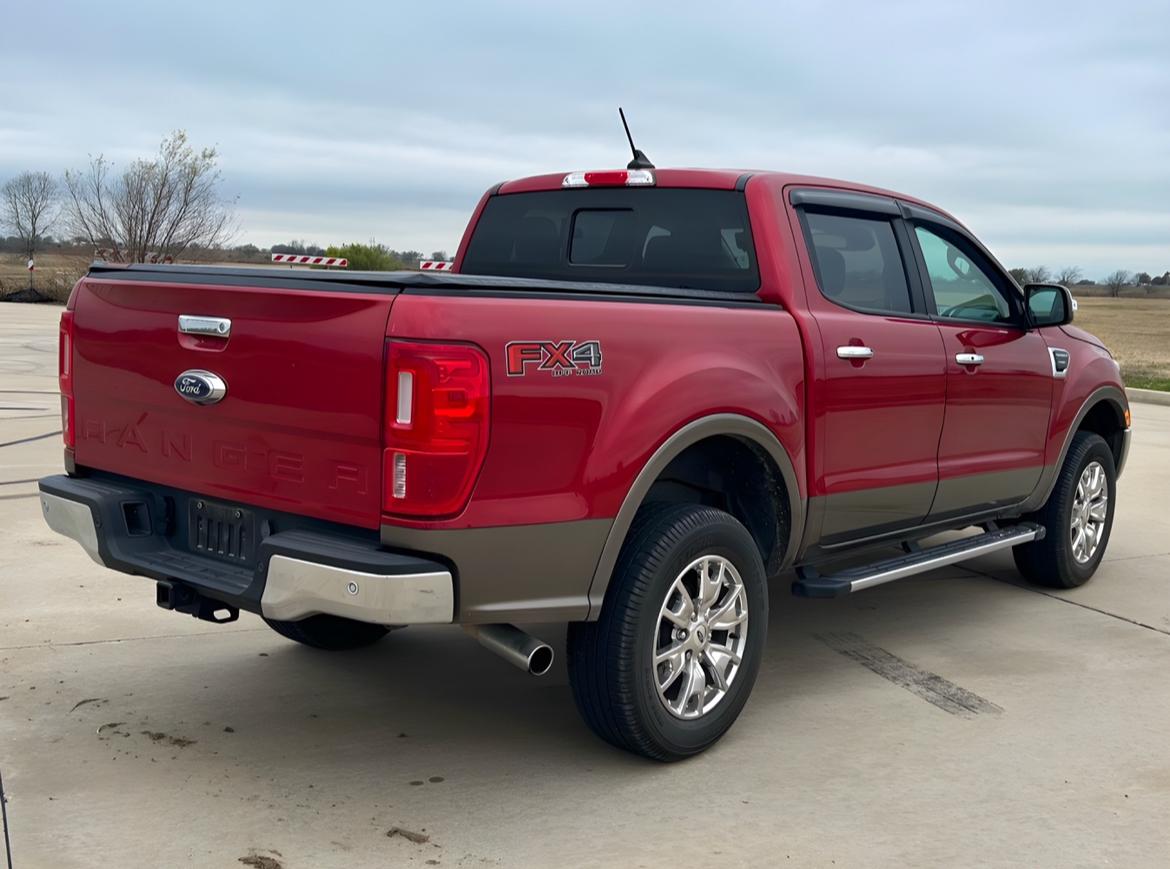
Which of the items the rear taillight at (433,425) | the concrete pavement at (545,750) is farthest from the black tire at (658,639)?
the rear taillight at (433,425)

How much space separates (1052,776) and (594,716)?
151 centimetres

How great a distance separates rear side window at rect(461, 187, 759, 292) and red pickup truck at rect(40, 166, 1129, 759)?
1 centimetres

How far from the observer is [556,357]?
134 inches

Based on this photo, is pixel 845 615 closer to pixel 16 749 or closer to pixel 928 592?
pixel 928 592

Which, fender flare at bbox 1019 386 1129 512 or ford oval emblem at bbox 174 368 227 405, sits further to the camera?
fender flare at bbox 1019 386 1129 512

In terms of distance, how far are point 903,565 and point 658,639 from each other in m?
1.46

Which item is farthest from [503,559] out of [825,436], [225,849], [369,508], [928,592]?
[928,592]

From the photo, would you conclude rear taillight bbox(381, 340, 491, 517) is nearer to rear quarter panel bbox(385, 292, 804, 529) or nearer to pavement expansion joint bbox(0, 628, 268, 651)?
rear quarter panel bbox(385, 292, 804, 529)

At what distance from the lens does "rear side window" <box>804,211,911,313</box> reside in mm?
4719

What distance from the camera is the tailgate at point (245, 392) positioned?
326cm

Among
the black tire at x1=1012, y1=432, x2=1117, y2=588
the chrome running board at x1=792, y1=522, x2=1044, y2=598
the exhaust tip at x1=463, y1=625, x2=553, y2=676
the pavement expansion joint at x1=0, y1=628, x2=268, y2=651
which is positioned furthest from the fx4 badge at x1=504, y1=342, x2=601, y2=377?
the black tire at x1=1012, y1=432, x2=1117, y2=588

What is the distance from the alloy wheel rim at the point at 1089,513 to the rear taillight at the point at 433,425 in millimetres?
4172

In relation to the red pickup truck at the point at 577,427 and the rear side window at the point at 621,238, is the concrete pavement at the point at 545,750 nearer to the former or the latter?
the red pickup truck at the point at 577,427

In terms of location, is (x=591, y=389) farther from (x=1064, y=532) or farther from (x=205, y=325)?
(x=1064, y=532)
